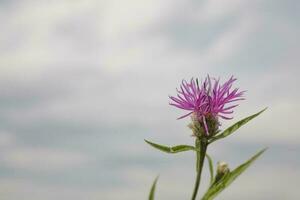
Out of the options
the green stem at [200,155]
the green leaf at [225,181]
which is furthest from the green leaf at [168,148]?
the green leaf at [225,181]

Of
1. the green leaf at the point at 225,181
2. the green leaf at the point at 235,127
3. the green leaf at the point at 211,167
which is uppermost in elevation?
the green leaf at the point at 235,127

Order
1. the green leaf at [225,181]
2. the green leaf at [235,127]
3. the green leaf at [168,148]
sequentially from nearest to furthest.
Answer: the green leaf at [225,181] < the green leaf at [235,127] < the green leaf at [168,148]

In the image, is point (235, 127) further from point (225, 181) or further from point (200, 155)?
point (225, 181)

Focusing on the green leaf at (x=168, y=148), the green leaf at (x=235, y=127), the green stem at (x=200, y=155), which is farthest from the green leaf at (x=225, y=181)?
the green leaf at (x=168, y=148)

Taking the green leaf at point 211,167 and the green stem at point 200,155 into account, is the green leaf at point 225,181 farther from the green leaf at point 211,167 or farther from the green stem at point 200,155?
the green leaf at point 211,167

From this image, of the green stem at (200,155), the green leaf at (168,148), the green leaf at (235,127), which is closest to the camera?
the green leaf at (235,127)

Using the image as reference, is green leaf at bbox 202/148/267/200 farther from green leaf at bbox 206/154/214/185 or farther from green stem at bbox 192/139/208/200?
green leaf at bbox 206/154/214/185

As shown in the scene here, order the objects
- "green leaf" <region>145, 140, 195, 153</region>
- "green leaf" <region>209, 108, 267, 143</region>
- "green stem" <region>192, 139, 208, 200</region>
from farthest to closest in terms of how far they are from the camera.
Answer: "green leaf" <region>145, 140, 195, 153</region> → "green stem" <region>192, 139, 208, 200</region> → "green leaf" <region>209, 108, 267, 143</region>

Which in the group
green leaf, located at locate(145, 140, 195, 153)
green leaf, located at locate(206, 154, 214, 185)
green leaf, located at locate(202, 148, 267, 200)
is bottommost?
green leaf, located at locate(202, 148, 267, 200)

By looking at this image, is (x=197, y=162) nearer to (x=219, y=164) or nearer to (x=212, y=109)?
(x=219, y=164)

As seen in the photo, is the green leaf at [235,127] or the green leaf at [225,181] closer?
the green leaf at [225,181]

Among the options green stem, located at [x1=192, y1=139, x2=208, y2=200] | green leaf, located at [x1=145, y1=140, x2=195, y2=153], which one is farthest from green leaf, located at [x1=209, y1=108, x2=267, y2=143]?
green leaf, located at [x1=145, y1=140, x2=195, y2=153]

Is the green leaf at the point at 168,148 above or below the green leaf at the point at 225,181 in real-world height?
above
